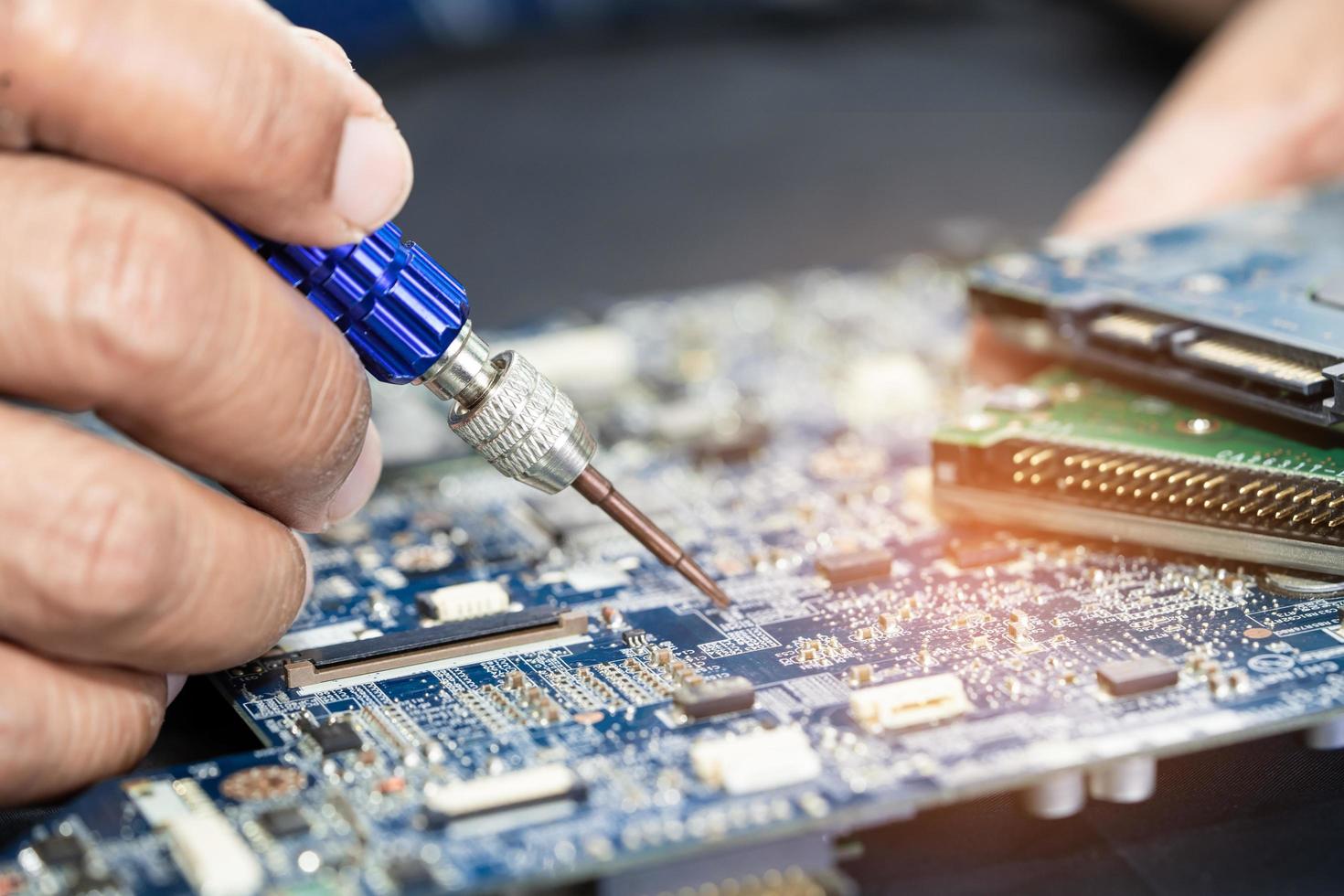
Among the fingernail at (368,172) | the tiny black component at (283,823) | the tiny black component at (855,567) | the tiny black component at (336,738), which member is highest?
the fingernail at (368,172)

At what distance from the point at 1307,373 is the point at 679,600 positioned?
4.20ft

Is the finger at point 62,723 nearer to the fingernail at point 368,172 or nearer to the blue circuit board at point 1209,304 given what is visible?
the fingernail at point 368,172

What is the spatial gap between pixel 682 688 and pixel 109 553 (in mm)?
940

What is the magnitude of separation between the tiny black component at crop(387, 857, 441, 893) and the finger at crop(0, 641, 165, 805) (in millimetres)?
607

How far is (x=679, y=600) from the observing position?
2.91m

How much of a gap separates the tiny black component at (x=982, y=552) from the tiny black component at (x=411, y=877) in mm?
1364

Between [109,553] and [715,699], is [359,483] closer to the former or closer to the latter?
[109,553]

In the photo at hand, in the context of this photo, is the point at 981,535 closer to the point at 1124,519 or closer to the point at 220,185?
the point at 1124,519

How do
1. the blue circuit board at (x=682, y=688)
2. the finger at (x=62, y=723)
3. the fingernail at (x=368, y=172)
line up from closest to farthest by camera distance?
the blue circuit board at (x=682, y=688) → the finger at (x=62, y=723) → the fingernail at (x=368, y=172)

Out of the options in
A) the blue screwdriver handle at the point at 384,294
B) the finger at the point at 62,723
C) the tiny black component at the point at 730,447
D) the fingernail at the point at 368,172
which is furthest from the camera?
the tiny black component at the point at 730,447

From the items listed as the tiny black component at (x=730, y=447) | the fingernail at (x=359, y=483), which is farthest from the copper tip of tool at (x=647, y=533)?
the tiny black component at (x=730, y=447)

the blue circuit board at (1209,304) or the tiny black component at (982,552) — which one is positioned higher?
the blue circuit board at (1209,304)

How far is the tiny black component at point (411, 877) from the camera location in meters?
1.96

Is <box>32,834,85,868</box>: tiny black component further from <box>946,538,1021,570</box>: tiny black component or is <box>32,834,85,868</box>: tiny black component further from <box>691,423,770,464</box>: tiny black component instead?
<box>691,423,770,464</box>: tiny black component
